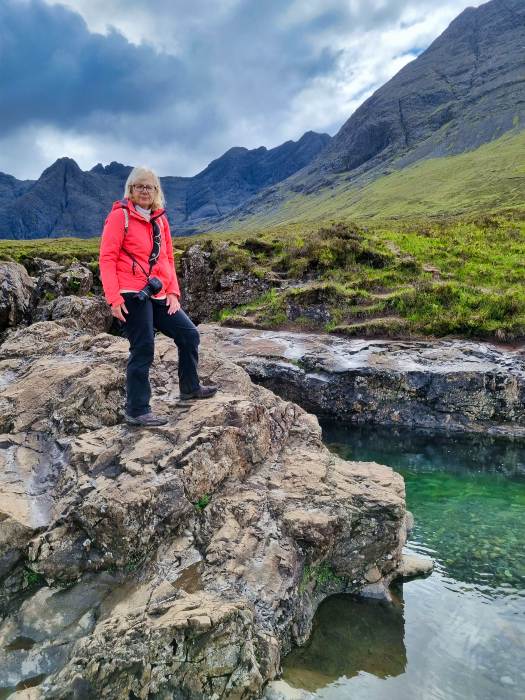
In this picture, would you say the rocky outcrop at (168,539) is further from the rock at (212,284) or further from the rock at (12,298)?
the rock at (212,284)

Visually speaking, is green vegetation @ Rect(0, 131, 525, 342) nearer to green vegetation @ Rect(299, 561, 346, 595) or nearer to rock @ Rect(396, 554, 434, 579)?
rock @ Rect(396, 554, 434, 579)

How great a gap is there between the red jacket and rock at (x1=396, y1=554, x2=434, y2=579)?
746 centimetres

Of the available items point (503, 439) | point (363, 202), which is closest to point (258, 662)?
point (503, 439)

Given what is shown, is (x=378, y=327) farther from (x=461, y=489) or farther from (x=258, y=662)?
(x=258, y=662)

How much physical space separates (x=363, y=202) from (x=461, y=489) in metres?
197

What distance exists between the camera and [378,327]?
23.2 metres

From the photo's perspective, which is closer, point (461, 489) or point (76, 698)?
point (76, 698)

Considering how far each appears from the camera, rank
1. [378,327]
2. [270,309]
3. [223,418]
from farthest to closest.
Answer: [270,309]
[378,327]
[223,418]

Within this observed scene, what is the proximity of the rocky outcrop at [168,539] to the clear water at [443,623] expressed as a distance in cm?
50

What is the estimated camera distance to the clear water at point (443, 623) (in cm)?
693

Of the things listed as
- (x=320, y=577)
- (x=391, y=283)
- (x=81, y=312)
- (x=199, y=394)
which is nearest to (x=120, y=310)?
(x=199, y=394)

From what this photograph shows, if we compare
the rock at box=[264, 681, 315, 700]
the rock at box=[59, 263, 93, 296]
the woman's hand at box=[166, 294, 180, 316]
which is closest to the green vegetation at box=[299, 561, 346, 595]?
the rock at box=[264, 681, 315, 700]

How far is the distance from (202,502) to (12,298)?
74.8 feet

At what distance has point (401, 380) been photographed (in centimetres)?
1934
